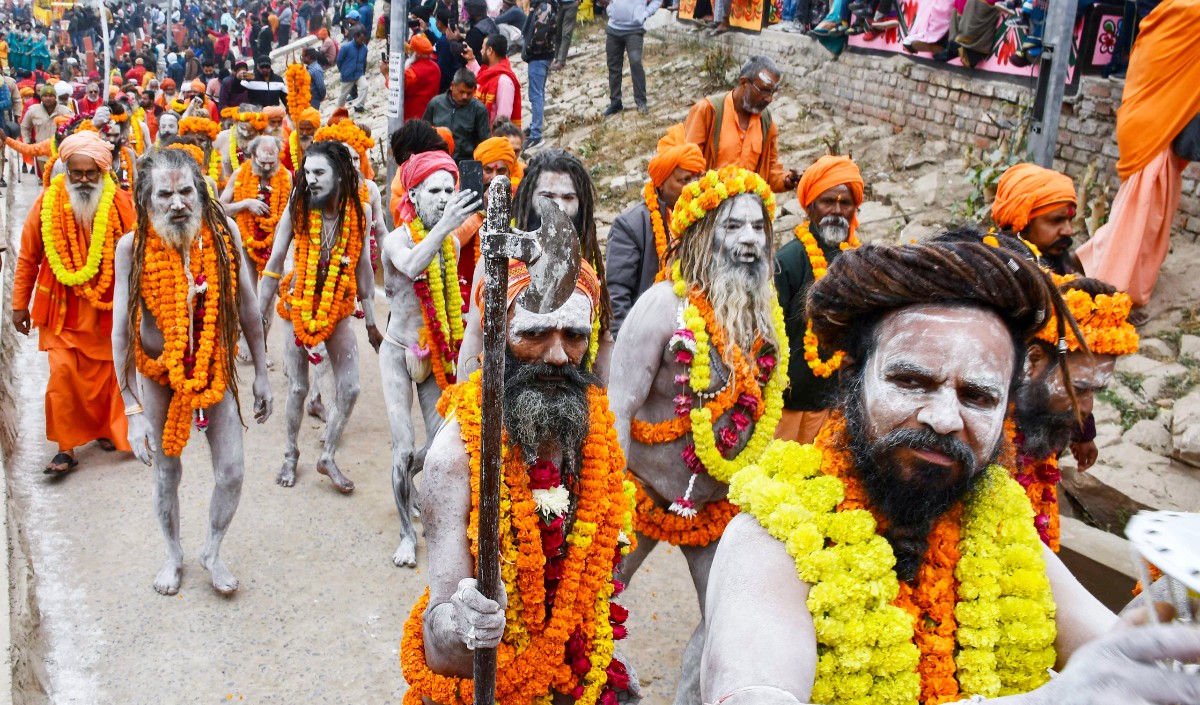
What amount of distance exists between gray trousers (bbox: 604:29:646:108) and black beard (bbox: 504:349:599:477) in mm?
13127

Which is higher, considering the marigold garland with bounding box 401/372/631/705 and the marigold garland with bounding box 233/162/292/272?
the marigold garland with bounding box 401/372/631/705

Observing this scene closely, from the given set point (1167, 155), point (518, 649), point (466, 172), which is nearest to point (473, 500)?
point (518, 649)

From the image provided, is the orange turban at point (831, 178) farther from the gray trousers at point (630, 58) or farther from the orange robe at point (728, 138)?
the gray trousers at point (630, 58)

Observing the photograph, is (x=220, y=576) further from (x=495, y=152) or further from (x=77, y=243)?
(x=495, y=152)

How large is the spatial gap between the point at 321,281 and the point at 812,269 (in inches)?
130

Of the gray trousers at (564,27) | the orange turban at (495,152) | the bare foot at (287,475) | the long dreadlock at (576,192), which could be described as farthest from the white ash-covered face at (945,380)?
the gray trousers at (564,27)

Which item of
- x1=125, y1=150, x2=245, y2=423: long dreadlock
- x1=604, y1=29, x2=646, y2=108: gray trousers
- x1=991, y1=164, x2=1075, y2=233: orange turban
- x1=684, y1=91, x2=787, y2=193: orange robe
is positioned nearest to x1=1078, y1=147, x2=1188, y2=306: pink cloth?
x1=684, y1=91, x2=787, y2=193: orange robe

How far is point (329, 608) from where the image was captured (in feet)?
18.0

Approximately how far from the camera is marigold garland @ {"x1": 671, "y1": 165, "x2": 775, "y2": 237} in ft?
14.9

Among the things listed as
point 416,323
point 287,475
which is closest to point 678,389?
point 416,323

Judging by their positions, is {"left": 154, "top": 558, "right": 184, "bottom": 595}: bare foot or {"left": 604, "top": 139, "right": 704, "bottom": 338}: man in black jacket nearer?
{"left": 154, "top": 558, "right": 184, "bottom": 595}: bare foot

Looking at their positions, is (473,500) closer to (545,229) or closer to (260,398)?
(545,229)

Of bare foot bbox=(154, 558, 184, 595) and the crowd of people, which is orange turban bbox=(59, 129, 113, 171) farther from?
bare foot bbox=(154, 558, 184, 595)

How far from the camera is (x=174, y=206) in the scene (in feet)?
17.4
